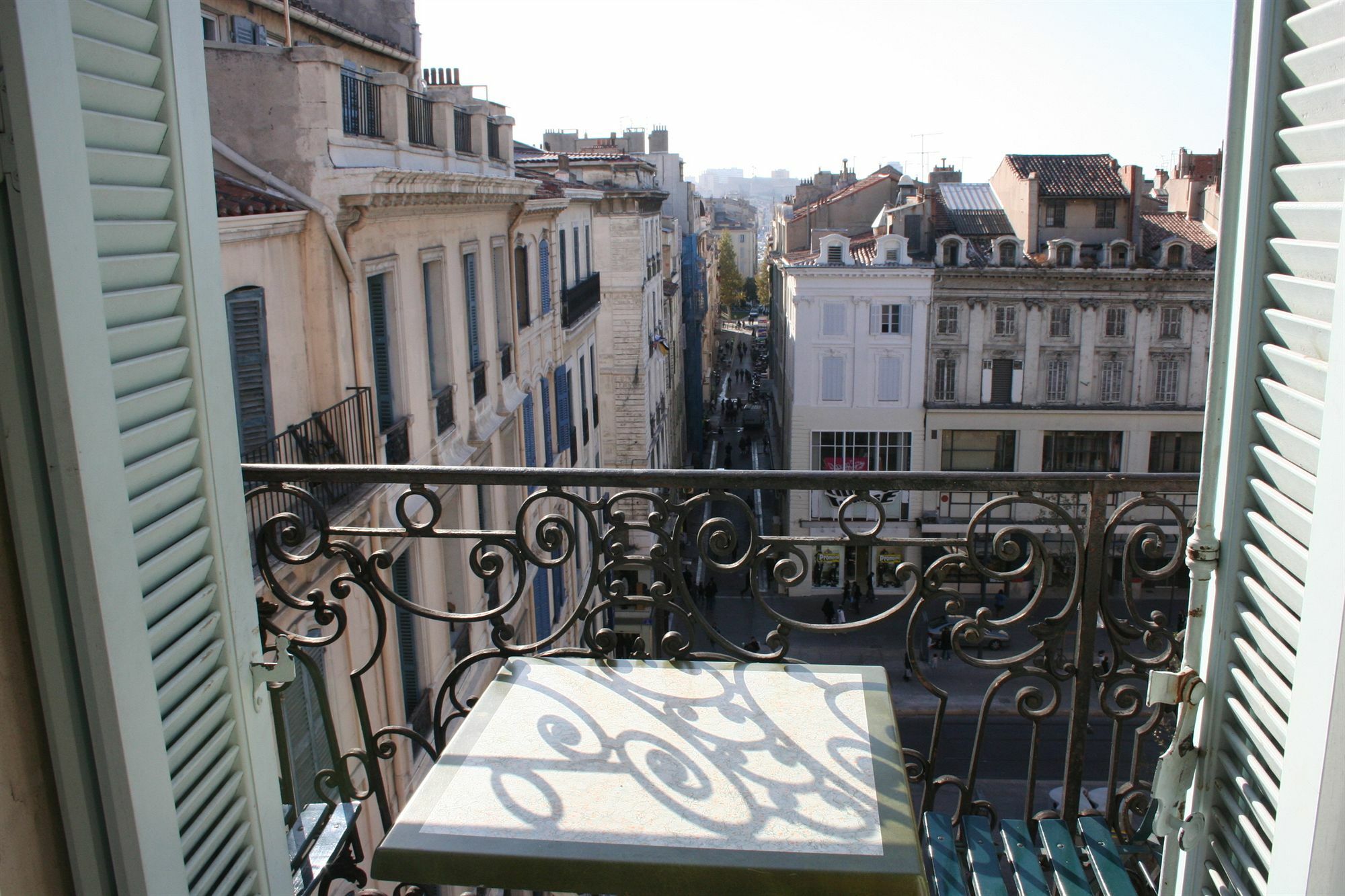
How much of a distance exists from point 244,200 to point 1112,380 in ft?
85.1

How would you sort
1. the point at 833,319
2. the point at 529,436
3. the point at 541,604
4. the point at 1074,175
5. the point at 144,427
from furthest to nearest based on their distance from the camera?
the point at 1074,175 < the point at 833,319 < the point at 541,604 < the point at 529,436 < the point at 144,427

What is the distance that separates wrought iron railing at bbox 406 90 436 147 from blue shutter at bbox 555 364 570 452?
23.8 ft

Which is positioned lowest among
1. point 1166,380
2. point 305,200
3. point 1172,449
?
point 1172,449

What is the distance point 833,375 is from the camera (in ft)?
95.8

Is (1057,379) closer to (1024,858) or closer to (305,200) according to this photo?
(305,200)

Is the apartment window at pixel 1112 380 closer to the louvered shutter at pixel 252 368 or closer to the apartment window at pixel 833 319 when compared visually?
the apartment window at pixel 833 319

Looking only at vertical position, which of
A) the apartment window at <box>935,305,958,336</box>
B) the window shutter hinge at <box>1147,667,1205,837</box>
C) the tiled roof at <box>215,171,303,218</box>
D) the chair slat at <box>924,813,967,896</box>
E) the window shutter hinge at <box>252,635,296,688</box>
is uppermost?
the tiled roof at <box>215,171,303,218</box>

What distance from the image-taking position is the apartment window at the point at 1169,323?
28.8 metres

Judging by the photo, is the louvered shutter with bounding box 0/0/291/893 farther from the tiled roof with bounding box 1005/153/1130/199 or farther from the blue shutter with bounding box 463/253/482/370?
the tiled roof with bounding box 1005/153/1130/199

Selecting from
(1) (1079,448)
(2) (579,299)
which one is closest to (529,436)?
(2) (579,299)

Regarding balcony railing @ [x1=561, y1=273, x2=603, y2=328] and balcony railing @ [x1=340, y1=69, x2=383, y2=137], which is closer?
balcony railing @ [x1=340, y1=69, x2=383, y2=137]

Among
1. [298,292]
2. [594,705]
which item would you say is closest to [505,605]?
[594,705]

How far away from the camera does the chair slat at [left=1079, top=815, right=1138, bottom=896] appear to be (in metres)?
2.99

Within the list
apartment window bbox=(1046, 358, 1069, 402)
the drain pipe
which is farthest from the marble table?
apartment window bbox=(1046, 358, 1069, 402)
